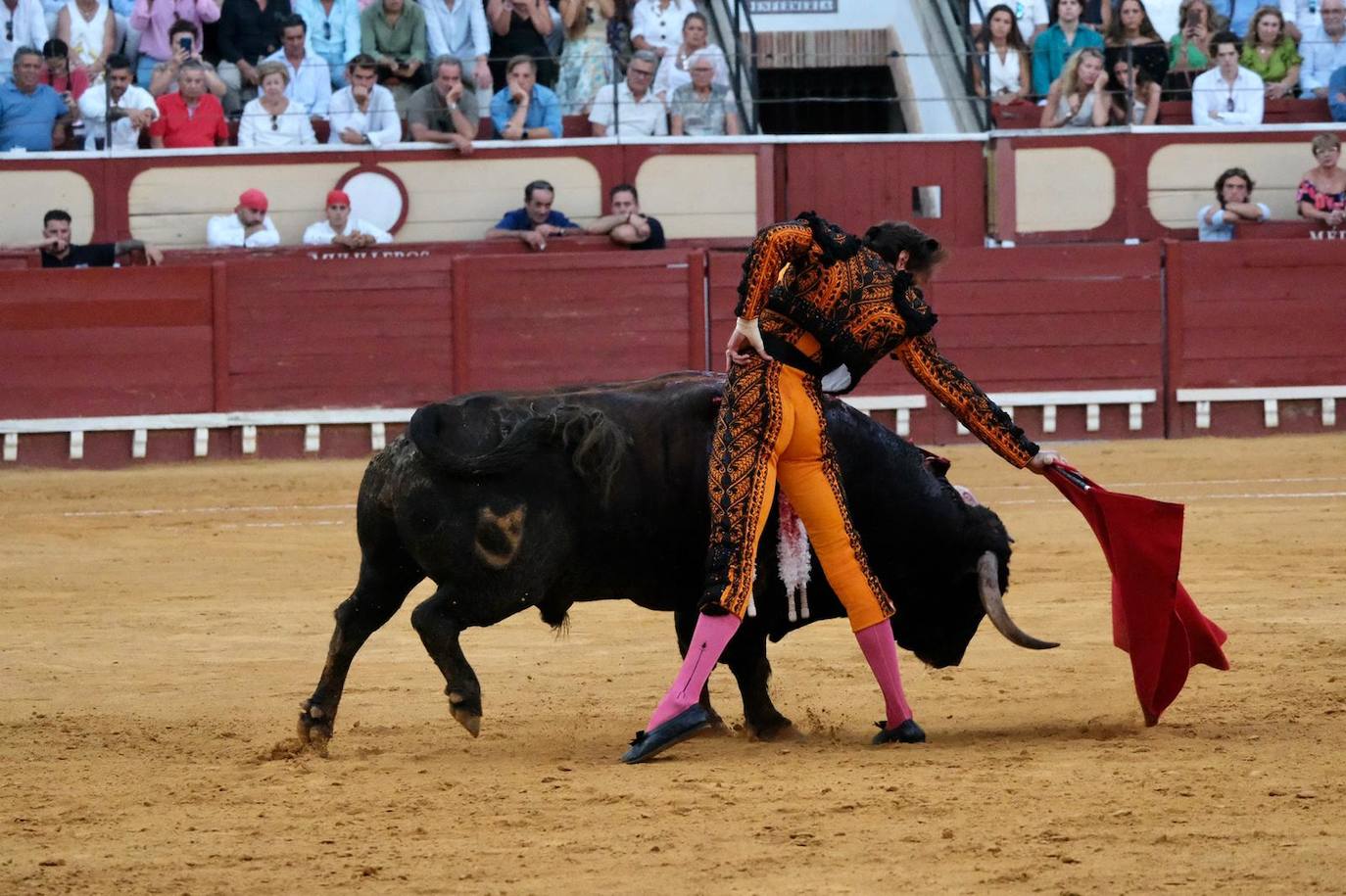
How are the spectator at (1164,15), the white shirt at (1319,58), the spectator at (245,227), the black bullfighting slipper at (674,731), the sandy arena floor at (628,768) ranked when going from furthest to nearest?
the spectator at (1164,15) < the white shirt at (1319,58) < the spectator at (245,227) < the black bullfighting slipper at (674,731) < the sandy arena floor at (628,768)

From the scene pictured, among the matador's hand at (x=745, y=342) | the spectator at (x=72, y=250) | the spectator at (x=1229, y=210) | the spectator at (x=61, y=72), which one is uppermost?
the spectator at (x=61, y=72)

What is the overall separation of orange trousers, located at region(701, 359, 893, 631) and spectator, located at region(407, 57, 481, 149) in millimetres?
7657

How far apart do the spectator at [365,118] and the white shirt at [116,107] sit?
3.46 ft

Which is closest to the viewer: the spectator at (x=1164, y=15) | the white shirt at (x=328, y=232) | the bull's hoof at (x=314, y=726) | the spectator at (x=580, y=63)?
the bull's hoof at (x=314, y=726)

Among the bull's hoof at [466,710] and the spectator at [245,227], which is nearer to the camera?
the bull's hoof at [466,710]

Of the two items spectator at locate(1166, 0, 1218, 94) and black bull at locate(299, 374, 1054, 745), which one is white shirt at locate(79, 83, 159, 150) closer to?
spectator at locate(1166, 0, 1218, 94)

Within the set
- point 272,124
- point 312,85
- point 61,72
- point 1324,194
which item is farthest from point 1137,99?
point 61,72

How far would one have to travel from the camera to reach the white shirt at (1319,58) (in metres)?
12.2

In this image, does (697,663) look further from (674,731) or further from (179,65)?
(179,65)

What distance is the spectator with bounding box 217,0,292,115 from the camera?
11289 millimetres

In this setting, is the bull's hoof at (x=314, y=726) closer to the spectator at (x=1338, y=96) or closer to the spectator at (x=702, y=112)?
the spectator at (x=702, y=112)

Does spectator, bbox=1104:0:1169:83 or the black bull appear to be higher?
spectator, bbox=1104:0:1169:83

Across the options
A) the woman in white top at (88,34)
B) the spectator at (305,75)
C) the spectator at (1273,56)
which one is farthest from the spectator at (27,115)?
the spectator at (1273,56)

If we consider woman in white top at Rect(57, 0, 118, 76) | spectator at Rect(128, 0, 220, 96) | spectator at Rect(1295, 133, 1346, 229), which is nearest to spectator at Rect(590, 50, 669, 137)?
spectator at Rect(128, 0, 220, 96)
